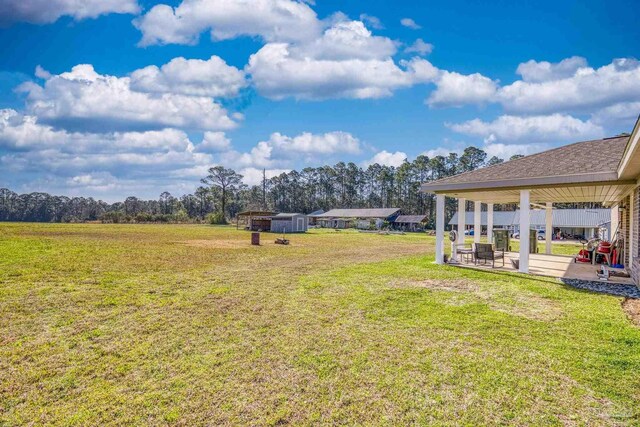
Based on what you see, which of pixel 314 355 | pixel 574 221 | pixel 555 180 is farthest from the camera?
pixel 574 221

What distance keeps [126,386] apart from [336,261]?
1124 cm

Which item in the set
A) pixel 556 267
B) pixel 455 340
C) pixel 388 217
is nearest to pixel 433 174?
pixel 388 217

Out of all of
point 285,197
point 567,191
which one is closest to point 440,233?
point 567,191

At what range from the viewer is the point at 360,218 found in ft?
211

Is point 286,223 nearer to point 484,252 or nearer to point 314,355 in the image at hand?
point 484,252

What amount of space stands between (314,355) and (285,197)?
89.4 m

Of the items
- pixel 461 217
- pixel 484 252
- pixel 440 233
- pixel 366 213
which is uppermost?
pixel 366 213

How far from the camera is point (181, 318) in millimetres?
6184

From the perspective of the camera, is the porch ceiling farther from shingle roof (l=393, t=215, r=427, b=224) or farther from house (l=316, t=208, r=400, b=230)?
shingle roof (l=393, t=215, r=427, b=224)

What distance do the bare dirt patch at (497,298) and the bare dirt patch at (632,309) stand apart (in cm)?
109

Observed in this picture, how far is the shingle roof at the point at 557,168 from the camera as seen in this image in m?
9.79

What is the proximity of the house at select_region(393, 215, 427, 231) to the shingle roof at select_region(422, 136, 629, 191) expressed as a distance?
43752mm

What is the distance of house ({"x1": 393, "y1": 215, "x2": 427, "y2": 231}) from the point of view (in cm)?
5656

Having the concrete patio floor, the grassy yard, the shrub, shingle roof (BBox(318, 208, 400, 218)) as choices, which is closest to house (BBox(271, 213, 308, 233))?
shingle roof (BBox(318, 208, 400, 218))
